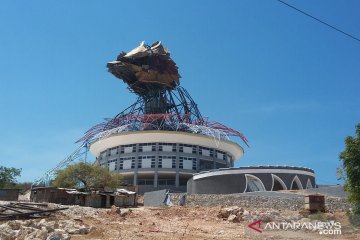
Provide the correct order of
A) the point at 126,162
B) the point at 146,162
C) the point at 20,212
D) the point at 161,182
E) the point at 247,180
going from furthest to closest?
the point at 126,162 < the point at 161,182 < the point at 146,162 < the point at 247,180 < the point at 20,212

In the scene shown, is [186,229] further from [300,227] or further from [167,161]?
[167,161]

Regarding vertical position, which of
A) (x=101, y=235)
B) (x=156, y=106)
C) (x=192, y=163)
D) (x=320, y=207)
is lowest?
(x=101, y=235)

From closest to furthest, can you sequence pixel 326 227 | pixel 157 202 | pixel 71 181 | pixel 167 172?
pixel 326 227 < pixel 157 202 < pixel 71 181 < pixel 167 172

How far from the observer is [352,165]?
26.7 meters

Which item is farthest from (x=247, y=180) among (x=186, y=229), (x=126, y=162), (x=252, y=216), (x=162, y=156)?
(x=186, y=229)

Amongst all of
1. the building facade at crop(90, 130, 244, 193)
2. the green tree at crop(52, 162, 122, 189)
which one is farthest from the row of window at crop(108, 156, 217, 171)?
the green tree at crop(52, 162, 122, 189)

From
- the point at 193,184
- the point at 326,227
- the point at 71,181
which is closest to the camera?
the point at 326,227

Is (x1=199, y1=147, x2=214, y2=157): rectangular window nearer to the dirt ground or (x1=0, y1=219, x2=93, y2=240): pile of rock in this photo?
the dirt ground

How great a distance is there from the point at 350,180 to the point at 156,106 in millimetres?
69034

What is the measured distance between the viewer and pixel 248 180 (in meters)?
60.1

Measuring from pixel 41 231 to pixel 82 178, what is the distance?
134 feet

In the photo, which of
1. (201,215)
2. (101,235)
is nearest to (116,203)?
(201,215)

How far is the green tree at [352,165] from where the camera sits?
2664 centimetres

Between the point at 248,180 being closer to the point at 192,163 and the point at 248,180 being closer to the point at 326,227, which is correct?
the point at 192,163
